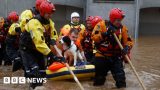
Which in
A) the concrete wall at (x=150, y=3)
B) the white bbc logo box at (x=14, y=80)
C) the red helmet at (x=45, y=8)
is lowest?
the concrete wall at (x=150, y=3)

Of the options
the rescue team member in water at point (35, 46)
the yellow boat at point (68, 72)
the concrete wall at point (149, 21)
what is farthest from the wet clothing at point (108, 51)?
the concrete wall at point (149, 21)

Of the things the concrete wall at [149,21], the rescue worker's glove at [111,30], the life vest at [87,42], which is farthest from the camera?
the concrete wall at [149,21]

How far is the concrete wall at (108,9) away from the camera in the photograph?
22953 millimetres

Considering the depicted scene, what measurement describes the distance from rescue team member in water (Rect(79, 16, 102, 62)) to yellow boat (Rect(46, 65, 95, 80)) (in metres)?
0.80

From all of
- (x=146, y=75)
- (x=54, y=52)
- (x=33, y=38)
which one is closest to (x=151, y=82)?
(x=146, y=75)

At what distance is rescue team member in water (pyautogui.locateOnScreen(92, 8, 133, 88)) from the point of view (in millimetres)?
8750

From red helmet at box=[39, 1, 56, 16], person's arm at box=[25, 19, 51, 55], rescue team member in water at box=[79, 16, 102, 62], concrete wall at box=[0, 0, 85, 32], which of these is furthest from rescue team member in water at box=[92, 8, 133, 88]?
concrete wall at box=[0, 0, 85, 32]

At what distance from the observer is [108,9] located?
75.6ft

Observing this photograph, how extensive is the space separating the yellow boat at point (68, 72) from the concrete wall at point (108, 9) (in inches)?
530

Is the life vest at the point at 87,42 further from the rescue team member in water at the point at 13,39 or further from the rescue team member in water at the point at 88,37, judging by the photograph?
the rescue team member in water at the point at 13,39

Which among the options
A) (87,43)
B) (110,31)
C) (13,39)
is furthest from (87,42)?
(13,39)

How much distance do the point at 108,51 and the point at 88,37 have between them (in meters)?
1.34

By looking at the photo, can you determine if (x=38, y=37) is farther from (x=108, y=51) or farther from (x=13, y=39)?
(x=13, y=39)

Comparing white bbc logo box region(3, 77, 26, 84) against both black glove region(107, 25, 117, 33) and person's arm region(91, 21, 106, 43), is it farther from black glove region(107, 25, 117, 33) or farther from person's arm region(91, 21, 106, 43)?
black glove region(107, 25, 117, 33)
